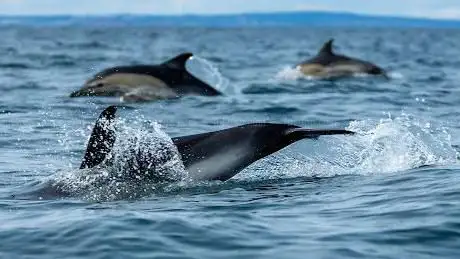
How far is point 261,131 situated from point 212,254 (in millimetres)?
2902

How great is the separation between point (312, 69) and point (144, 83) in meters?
8.00

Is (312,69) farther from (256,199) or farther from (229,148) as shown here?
(256,199)

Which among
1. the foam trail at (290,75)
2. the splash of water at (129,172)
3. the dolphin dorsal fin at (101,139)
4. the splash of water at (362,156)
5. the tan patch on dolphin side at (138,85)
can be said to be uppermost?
the dolphin dorsal fin at (101,139)

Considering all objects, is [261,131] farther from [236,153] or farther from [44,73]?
[44,73]

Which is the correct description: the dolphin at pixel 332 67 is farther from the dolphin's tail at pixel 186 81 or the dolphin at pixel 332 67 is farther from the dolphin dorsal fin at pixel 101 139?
the dolphin dorsal fin at pixel 101 139

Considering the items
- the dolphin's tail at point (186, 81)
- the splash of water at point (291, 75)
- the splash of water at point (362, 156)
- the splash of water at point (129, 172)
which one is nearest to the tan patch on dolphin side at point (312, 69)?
the splash of water at point (291, 75)

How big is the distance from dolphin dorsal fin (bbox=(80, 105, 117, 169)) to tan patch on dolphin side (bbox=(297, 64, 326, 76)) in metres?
17.0

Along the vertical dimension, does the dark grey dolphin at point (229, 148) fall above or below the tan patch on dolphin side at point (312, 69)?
above

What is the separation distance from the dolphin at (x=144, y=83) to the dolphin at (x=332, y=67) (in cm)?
708

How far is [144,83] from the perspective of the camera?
19.2 m

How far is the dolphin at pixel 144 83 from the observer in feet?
62.5

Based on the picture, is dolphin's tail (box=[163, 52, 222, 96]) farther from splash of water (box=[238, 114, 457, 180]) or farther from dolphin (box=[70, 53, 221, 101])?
splash of water (box=[238, 114, 457, 180])

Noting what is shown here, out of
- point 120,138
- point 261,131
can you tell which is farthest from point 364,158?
point 120,138

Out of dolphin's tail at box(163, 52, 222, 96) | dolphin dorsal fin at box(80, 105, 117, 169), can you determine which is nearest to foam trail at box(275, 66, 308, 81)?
dolphin's tail at box(163, 52, 222, 96)
